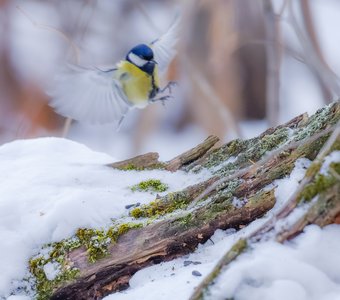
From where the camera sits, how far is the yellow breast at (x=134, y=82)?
5.18 ft

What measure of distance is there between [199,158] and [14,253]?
1.26ft

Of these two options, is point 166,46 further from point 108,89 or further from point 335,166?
point 335,166

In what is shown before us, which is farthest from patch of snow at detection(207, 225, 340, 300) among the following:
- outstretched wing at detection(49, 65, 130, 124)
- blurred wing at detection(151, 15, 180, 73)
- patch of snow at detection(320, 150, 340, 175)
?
blurred wing at detection(151, 15, 180, 73)

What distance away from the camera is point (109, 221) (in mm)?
1135

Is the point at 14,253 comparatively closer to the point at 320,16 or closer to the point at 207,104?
the point at 207,104

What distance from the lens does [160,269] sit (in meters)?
1.03

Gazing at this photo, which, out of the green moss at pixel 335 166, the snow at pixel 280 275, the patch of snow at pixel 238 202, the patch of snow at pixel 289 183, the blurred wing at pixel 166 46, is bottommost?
the snow at pixel 280 275

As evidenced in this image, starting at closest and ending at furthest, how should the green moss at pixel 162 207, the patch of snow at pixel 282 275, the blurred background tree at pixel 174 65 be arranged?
1. the patch of snow at pixel 282 275
2. the green moss at pixel 162 207
3. the blurred background tree at pixel 174 65

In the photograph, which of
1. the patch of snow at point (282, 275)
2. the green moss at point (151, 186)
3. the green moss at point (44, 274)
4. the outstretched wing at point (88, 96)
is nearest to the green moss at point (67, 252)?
the green moss at point (44, 274)

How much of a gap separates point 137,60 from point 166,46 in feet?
0.57

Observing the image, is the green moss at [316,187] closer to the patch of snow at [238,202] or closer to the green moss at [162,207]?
the patch of snow at [238,202]

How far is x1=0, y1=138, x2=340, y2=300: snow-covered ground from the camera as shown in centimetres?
86

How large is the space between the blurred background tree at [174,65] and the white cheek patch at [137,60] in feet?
7.75

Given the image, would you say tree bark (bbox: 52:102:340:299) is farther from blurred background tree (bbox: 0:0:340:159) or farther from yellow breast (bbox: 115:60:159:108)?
blurred background tree (bbox: 0:0:340:159)
